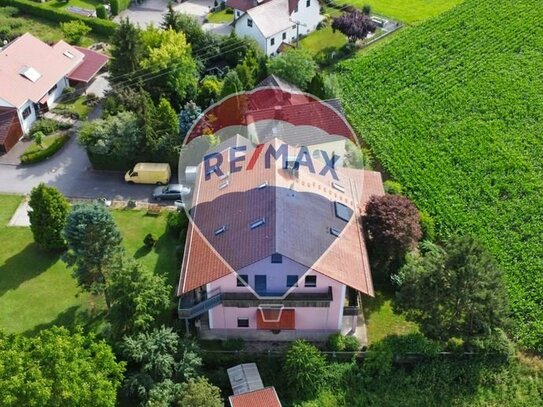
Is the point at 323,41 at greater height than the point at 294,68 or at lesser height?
lesser

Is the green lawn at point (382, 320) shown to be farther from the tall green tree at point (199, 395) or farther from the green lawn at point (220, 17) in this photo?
the green lawn at point (220, 17)

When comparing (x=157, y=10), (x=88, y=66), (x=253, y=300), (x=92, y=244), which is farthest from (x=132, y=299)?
(x=157, y=10)

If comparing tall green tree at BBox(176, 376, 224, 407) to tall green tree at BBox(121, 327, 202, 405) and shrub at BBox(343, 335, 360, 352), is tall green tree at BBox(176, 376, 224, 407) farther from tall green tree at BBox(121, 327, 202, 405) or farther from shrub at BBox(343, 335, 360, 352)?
shrub at BBox(343, 335, 360, 352)

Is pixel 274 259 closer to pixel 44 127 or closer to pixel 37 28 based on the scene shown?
pixel 44 127

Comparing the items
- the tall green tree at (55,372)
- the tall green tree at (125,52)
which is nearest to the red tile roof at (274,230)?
the tall green tree at (55,372)
